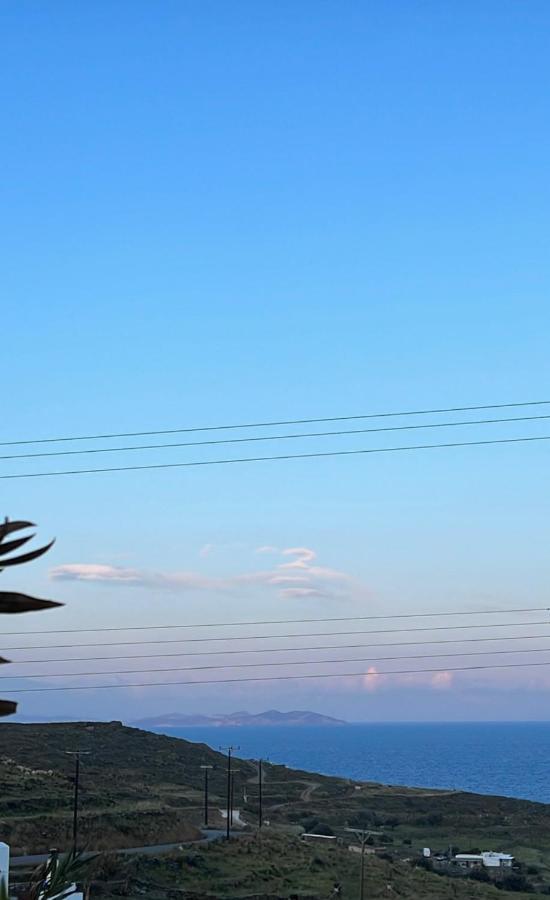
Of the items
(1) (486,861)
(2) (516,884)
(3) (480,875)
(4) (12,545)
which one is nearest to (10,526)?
(4) (12,545)

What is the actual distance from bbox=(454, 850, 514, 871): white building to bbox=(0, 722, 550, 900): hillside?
4.05ft

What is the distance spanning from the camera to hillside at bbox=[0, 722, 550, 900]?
54.9 metres

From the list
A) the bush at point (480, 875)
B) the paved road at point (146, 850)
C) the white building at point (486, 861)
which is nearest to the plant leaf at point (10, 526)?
the paved road at point (146, 850)

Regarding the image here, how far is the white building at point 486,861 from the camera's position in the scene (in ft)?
194

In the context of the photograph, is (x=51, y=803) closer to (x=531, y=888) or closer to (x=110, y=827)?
(x=110, y=827)

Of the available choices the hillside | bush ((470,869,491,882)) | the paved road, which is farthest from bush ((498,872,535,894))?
the paved road

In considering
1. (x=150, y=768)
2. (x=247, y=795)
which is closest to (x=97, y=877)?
(x=247, y=795)

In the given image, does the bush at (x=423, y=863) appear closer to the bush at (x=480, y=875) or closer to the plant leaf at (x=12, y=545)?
the bush at (x=480, y=875)

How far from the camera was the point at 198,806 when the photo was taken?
250 ft

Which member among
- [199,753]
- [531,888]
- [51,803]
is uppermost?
[199,753]

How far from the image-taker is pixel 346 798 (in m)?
97.8

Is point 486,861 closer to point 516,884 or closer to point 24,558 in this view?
point 516,884

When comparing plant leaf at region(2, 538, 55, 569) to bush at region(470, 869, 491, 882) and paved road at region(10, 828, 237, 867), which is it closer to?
paved road at region(10, 828, 237, 867)

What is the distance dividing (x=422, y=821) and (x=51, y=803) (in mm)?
32983
